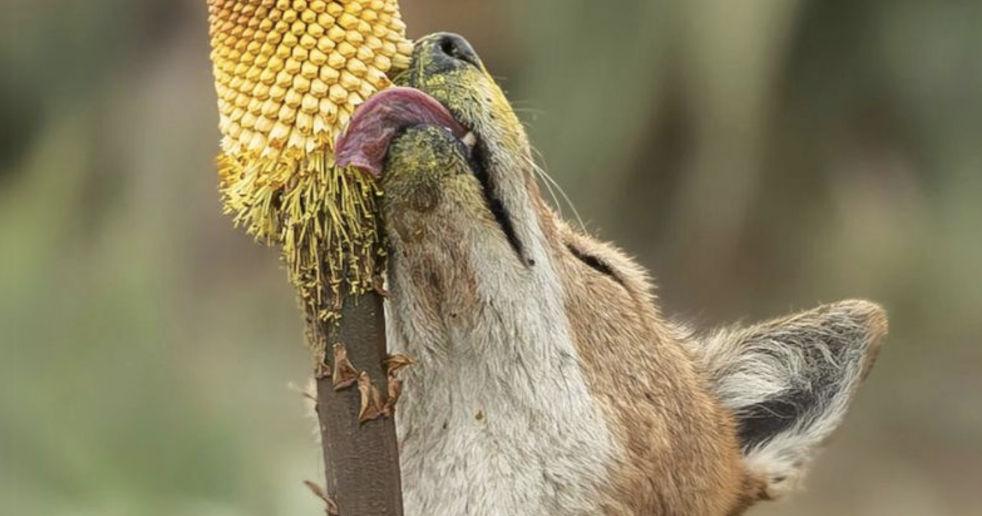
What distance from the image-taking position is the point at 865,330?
4.52 metres

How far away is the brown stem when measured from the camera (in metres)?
2.86

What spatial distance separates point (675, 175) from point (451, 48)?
6.63 metres

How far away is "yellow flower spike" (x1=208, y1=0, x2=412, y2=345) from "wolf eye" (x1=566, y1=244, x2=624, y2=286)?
Result: 943 millimetres

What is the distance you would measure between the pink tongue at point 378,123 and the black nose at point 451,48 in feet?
0.38

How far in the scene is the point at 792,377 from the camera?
15.0 ft

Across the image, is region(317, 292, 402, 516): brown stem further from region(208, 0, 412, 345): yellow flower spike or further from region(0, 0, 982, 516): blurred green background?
region(0, 0, 982, 516): blurred green background

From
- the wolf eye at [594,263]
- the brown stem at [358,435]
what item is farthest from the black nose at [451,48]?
the wolf eye at [594,263]

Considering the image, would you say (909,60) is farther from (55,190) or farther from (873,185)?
(55,190)

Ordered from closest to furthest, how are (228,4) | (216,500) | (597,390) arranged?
(228,4) < (597,390) < (216,500)

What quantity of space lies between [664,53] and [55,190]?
10.6 feet

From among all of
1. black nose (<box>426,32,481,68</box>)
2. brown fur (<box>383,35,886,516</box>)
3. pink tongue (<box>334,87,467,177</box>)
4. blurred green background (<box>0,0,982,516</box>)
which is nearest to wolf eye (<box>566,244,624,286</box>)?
brown fur (<box>383,35,886,516</box>)

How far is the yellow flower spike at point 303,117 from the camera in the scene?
283 cm

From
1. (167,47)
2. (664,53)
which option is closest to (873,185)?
(664,53)

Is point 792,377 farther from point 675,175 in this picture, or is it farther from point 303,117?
point 675,175
